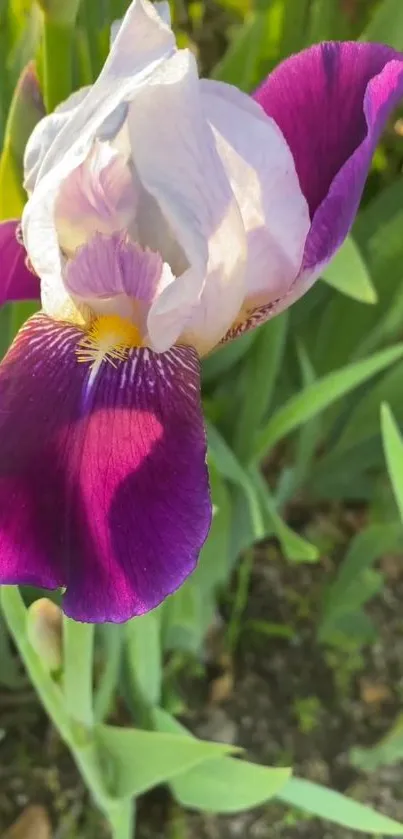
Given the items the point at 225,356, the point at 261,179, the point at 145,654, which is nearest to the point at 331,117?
the point at 261,179

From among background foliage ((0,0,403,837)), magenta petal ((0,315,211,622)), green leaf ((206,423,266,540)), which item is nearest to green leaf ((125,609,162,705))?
background foliage ((0,0,403,837))

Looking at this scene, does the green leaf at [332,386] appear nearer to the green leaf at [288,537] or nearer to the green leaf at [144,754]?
the green leaf at [288,537]

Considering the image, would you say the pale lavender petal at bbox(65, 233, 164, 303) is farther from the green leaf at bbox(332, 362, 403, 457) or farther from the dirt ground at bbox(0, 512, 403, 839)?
the dirt ground at bbox(0, 512, 403, 839)

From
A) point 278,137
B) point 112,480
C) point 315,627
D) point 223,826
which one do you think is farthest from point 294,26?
point 223,826

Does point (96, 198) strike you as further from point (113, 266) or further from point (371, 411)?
point (371, 411)

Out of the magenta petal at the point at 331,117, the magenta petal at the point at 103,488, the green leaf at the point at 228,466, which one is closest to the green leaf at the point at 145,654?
the green leaf at the point at 228,466

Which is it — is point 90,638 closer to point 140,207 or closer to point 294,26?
point 140,207
